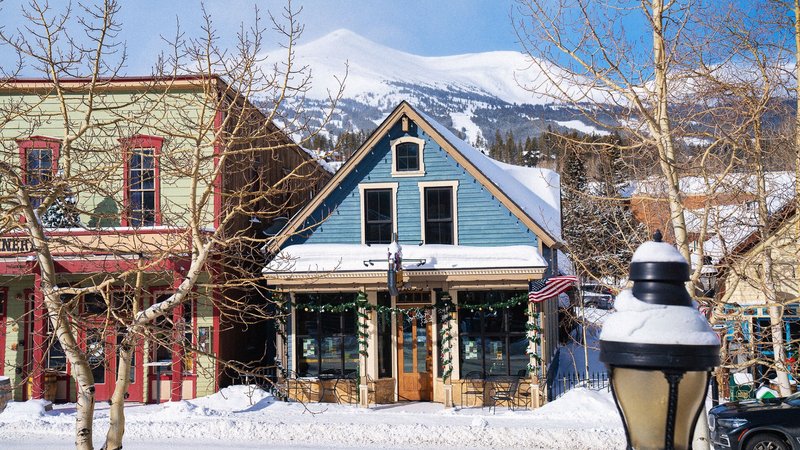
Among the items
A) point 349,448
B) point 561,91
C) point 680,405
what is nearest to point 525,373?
point 349,448

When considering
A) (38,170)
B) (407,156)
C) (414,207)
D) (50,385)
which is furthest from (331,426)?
(38,170)

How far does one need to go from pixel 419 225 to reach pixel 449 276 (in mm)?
2356

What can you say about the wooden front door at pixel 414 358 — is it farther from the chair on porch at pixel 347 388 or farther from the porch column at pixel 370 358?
the chair on porch at pixel 347 388

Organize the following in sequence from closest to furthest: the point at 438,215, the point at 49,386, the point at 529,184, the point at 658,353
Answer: the point at 658,353 < the point at 49,386 < the point at 438,215 < the point at 529,184

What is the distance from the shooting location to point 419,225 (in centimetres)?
2059

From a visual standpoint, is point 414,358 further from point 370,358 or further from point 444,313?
point 444,313

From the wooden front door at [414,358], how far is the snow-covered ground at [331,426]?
1.02m

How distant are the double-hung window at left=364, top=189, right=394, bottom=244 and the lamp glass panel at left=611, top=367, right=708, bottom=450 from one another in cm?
1789

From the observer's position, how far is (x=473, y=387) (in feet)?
63.7

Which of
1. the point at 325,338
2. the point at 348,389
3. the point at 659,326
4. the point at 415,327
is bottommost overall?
the point at 348,389

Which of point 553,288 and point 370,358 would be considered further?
point 370,358

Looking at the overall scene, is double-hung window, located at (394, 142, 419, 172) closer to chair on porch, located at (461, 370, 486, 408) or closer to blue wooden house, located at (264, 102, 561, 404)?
blue wooden house, located at (264, 102, 561, 404)

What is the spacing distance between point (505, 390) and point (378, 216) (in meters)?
6.11

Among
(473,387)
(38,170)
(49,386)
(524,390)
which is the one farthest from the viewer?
(49,386)
